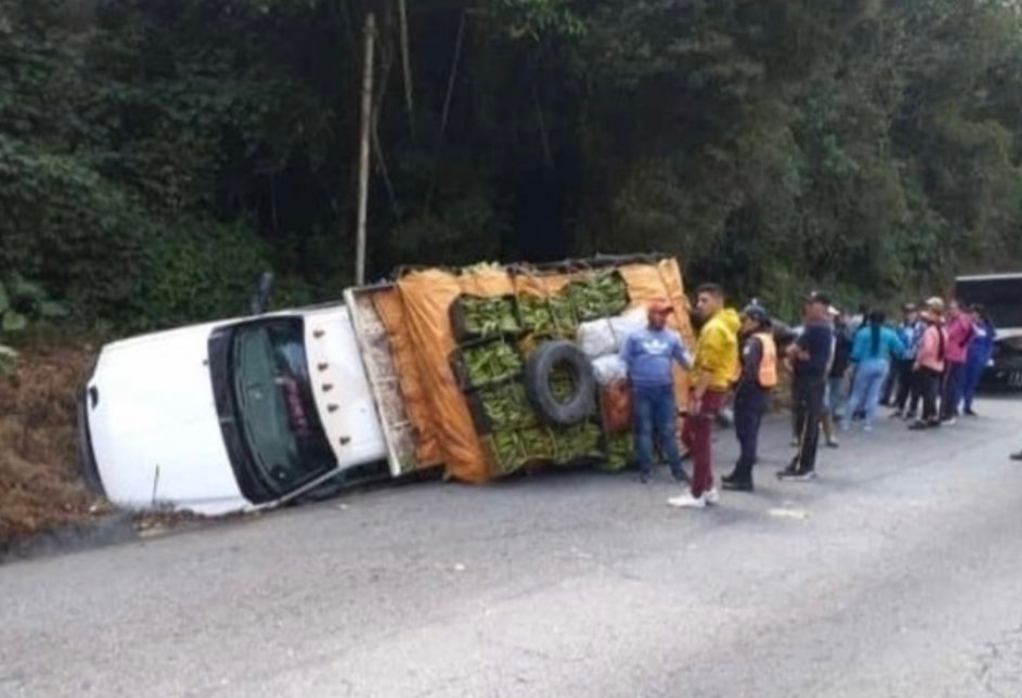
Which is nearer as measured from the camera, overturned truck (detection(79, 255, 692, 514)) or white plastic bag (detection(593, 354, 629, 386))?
overturned truck (detection(79, 255, 692, 514))

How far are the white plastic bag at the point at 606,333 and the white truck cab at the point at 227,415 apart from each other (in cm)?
217

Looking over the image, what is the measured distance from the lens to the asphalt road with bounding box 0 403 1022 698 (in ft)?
18.5

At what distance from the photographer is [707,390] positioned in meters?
10.0

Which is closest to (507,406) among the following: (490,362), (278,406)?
(490,362)

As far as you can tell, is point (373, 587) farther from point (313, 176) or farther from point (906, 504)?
point (313, 176)

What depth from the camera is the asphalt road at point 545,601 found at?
5625 mm

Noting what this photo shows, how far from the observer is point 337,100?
15.3m

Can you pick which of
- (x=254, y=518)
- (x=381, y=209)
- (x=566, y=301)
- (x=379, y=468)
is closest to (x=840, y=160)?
(x=381, y=209)

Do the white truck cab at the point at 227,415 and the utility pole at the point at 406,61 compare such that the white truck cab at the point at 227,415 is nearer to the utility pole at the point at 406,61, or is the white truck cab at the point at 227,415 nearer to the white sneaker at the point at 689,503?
the white sneaker at the point at 689,503

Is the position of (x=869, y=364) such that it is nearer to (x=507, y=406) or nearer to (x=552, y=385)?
(x=552, y=385)

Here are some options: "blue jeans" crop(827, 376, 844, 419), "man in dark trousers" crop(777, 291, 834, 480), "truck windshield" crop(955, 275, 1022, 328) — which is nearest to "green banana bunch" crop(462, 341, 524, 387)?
"man in dark trousers" crop(777, 291, 834, 480)

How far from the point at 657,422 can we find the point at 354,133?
635 centimetres

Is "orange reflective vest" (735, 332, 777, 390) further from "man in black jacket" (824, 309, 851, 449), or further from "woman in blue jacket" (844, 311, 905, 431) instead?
"woman in blue jacket" (844, 311, 905, 431)

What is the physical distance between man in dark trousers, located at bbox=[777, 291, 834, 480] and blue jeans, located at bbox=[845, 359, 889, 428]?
3.85 m
